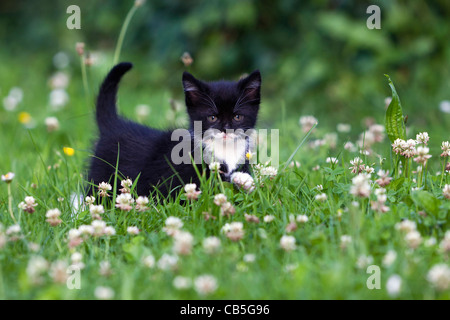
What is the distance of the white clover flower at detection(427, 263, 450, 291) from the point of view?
5.76 feet

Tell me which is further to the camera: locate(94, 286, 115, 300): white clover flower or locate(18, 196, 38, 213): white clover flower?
locate(18, 196, 38, 213): white clover flower

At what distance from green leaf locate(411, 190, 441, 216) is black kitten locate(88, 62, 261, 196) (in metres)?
1.03

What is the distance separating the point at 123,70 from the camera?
334 centimetres

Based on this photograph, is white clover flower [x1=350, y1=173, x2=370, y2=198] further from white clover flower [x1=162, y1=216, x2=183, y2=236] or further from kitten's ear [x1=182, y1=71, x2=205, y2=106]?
kitten's ear [x1=182, y1=71, x2=205, y2=106]

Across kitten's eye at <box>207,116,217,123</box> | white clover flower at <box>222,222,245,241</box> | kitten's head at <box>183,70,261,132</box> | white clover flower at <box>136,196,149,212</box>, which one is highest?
kitten's head at <box>183,70,261,132</box>


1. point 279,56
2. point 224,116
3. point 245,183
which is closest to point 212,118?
point 224,116

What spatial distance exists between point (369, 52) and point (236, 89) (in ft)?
9.56

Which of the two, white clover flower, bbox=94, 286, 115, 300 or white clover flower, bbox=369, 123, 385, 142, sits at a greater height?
white clover flower, bbox=369, 123, 385, 142

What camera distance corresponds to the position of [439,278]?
1.76 metres

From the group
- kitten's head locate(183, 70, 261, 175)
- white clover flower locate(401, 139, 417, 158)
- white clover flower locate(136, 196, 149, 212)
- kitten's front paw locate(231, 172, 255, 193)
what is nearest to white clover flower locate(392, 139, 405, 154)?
white clover flower locate(401, 139, 417, 158)

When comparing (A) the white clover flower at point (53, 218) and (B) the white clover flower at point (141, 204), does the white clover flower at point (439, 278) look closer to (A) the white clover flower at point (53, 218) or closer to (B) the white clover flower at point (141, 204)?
(B) the white clover flower at point (141, 204)

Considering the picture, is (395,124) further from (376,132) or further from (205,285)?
(205,285)

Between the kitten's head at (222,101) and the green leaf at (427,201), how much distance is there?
1096mm

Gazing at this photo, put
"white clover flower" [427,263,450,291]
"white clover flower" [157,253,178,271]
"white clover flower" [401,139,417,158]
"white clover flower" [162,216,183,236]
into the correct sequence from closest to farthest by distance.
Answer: "white clover flower" [427,263,450,291] < "white clover flower" [157,253,178,271] < "white clover flower" [162,216,183,236] < "white clover flower" [401,139,417,158]
